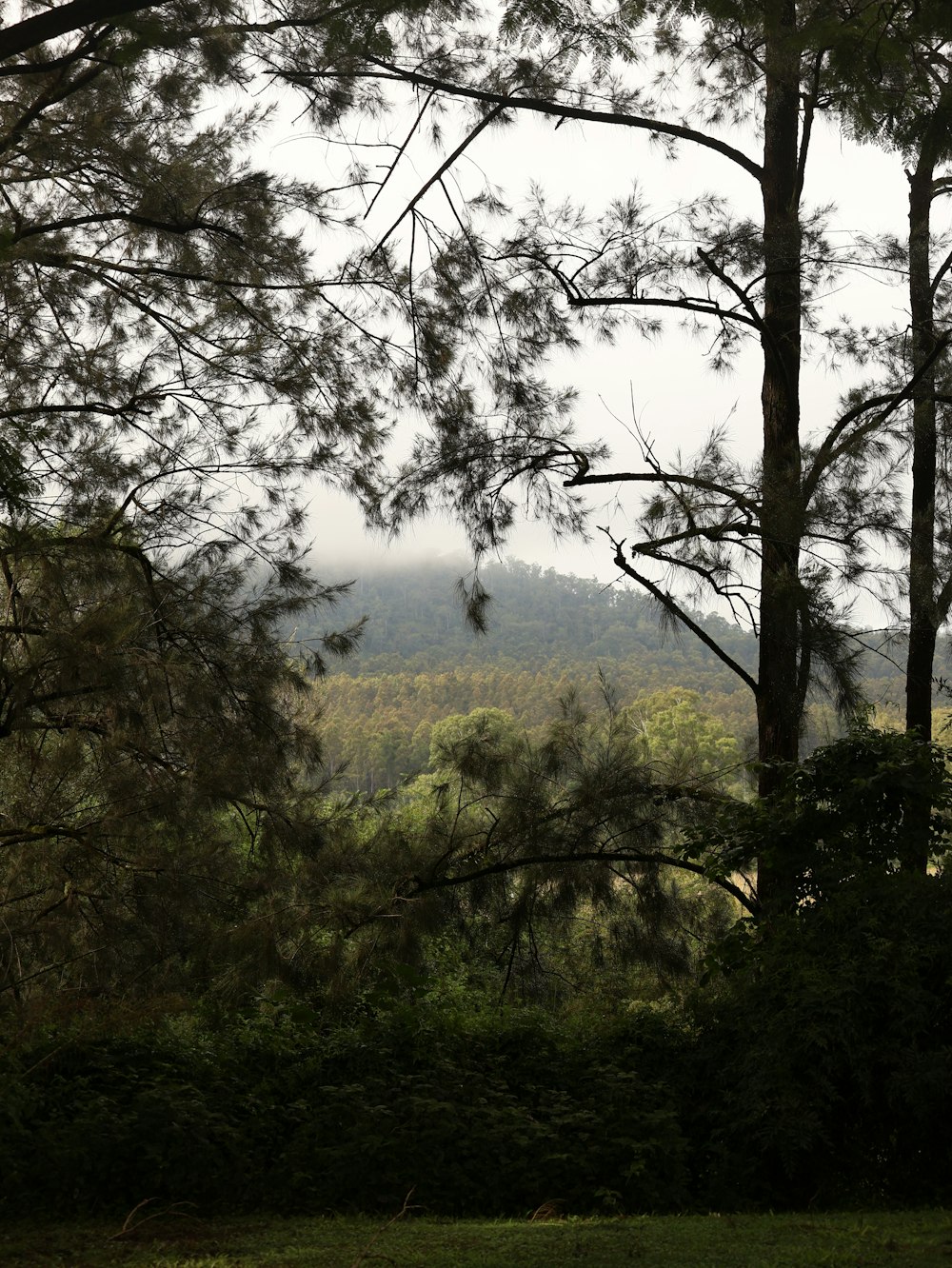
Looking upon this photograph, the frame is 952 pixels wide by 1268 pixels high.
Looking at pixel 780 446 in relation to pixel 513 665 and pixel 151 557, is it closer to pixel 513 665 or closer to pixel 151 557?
pixel 151 557

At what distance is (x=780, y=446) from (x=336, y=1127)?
4.50 m

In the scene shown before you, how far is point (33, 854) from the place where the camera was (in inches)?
199

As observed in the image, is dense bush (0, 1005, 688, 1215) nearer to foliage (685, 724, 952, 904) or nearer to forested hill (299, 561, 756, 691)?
foliage (685, 724, 952, 904)

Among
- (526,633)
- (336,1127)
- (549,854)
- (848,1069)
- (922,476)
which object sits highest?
(526,633)

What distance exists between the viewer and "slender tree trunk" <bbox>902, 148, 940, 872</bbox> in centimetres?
672

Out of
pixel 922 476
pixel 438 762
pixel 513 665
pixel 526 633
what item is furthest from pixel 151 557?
pixel 526 633

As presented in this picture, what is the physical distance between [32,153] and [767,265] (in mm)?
3900

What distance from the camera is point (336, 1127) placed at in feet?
15.6

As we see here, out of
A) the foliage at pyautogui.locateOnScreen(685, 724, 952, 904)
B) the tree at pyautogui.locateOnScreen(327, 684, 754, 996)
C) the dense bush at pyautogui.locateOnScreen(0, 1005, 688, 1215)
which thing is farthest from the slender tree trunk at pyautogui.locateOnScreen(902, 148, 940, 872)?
the dense bush at pyautogui.locateOnScreen(0, 1005, 688, 1215)

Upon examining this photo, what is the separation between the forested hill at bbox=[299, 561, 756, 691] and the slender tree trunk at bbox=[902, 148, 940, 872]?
18387mm

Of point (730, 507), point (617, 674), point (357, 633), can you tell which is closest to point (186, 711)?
point (357, 633)

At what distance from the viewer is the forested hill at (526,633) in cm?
3744

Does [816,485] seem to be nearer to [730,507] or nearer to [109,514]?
[730,507]

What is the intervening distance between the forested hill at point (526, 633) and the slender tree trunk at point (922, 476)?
60.3 feet
